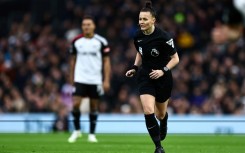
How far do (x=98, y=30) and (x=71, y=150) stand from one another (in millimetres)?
14309

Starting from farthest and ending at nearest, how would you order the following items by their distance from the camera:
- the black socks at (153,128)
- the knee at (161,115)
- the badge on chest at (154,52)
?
the knee at (161,115) → the badge on chest at (154,52) → the black socks at (153,128)

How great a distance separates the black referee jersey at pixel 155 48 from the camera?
1238cm

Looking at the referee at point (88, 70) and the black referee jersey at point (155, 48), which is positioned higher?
the black referee jersey at point (155, 48)

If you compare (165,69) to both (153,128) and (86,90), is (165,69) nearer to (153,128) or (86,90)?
(153,128)

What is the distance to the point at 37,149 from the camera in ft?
44.9

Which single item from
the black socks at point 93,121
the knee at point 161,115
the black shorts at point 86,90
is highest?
the knee at point 161,115

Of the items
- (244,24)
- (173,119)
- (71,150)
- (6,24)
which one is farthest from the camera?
(6,24)

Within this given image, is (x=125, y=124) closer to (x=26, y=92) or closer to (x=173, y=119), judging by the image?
(x=173, y=119)

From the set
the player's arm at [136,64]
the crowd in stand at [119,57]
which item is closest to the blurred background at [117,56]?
the crowd in stand at [119,57]

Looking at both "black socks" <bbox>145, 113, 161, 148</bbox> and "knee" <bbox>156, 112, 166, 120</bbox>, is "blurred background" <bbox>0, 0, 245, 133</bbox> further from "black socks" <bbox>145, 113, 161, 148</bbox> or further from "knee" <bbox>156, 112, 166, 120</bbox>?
"black socks" <bbox>145, 113, 161, 148</bbox>

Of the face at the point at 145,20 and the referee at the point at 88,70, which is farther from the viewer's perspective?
the referee at the point at 88,70

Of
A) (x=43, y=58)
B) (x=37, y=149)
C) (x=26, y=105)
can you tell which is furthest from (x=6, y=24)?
(x=37, y=149)

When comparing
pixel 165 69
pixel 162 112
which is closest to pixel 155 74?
pixel 165 69

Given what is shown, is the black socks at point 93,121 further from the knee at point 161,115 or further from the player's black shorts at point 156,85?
the player's black shorts at point 156,85
